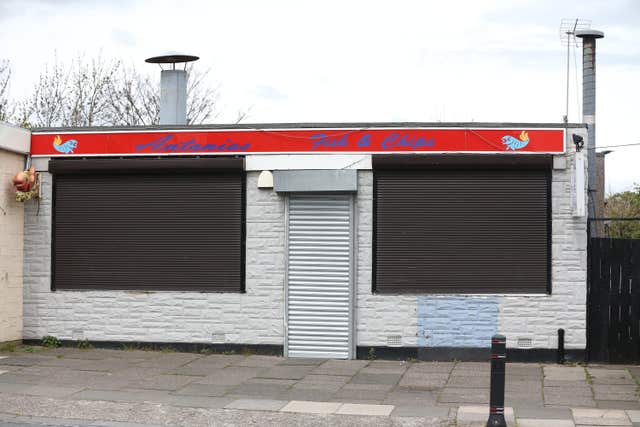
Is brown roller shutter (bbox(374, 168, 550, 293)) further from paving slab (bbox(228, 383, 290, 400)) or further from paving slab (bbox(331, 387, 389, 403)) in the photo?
paving slab (bbox(228, 383, 290, 400))

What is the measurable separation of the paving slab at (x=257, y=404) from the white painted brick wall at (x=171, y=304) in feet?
12.6

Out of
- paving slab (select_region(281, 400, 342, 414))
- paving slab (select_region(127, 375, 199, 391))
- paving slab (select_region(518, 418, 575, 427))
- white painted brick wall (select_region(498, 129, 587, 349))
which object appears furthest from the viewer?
white painted brick wall (select_region(498, 129, 587, 349))

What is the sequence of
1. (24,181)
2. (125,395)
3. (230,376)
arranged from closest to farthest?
(125,395) < (230,376) < (24,181)

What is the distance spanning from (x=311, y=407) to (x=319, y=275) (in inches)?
172

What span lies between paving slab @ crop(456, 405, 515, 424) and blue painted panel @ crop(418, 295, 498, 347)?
3.77m

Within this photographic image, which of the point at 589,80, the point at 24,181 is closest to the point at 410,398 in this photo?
the point at 24,181

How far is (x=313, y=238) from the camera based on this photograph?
14953 mm

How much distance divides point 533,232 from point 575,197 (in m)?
0.84

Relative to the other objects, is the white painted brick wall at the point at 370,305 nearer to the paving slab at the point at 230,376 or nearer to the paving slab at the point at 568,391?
the paving slab at the point at 230,376

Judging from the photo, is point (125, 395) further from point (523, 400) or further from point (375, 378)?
point (523, 400)

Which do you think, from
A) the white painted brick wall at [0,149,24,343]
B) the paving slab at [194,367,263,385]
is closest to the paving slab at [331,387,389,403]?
the paving slab at [194,367,263,385]

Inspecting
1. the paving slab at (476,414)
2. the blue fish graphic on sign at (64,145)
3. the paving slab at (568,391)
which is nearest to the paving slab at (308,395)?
the paving slab at (476,414)

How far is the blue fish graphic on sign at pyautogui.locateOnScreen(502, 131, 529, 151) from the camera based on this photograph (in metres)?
14.5

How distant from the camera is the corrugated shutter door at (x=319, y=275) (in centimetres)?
1485
